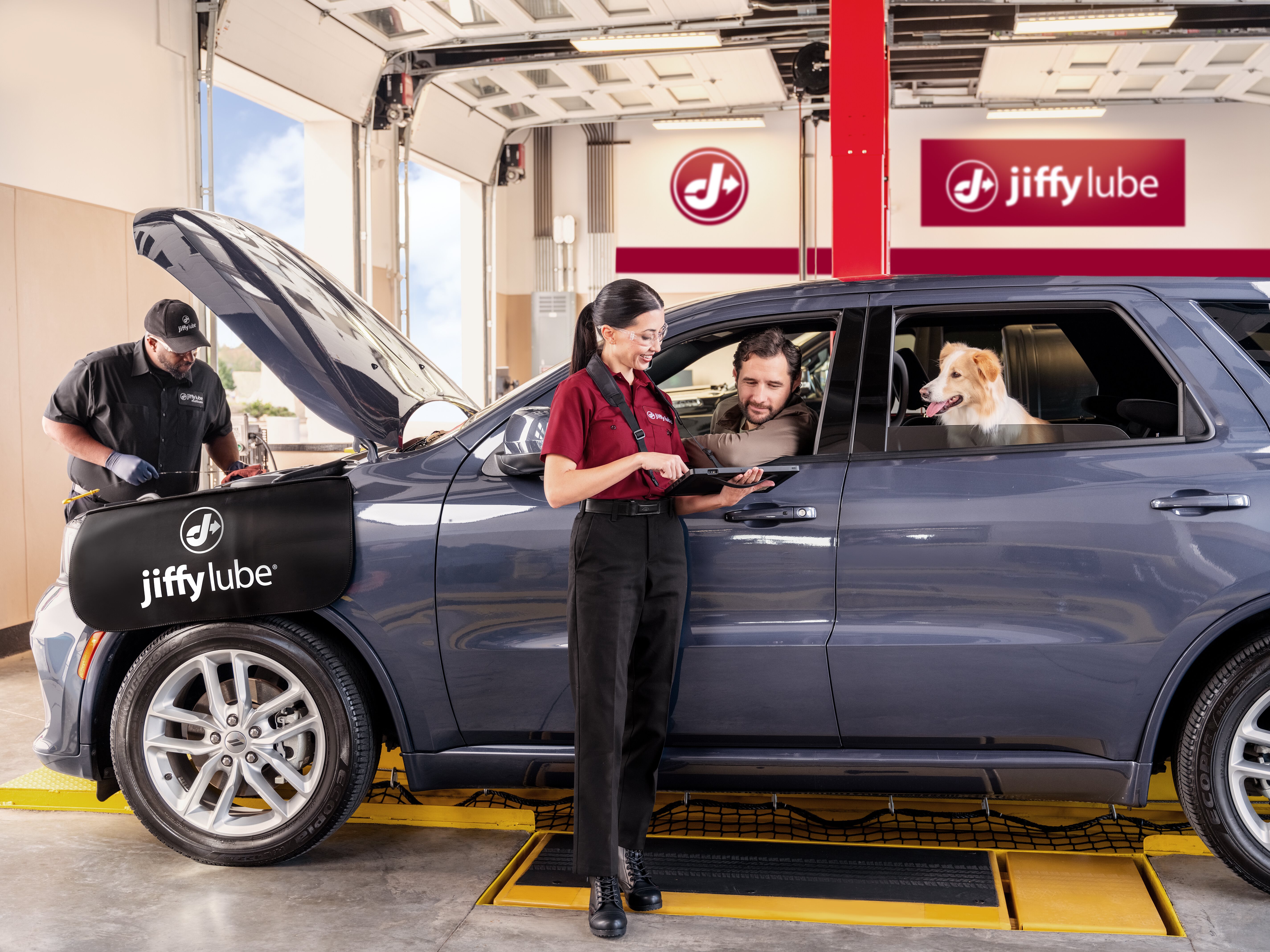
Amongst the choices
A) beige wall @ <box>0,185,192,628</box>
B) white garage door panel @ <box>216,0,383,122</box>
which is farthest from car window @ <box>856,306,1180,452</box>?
white garage door panel @ <box>216,0,383,122</box>

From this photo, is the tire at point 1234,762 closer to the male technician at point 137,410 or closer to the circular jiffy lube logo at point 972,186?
the male technician at point 137,410

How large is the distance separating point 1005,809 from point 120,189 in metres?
6.09

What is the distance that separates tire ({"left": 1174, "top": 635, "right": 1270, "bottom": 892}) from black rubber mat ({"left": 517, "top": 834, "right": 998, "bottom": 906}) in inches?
22.5

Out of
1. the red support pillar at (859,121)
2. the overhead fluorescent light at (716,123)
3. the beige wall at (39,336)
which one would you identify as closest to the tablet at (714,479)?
the red support pillar at (859,121)

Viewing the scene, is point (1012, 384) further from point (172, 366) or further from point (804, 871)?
point (172, 366)

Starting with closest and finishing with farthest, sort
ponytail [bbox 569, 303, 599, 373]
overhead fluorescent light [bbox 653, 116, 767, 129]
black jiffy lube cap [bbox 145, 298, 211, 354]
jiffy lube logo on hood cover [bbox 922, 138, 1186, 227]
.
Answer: ponytail [bbox 569, 303, 599, 373]
black jiffy lube cap [bbox 145, 298, 211, 354]
overhead fluorescent light [bbox 653, 116, 767, 129]
jiffy lube logo on hood cover [bbox 922, 138, 1186, 227]

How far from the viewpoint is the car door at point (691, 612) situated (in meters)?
2.84

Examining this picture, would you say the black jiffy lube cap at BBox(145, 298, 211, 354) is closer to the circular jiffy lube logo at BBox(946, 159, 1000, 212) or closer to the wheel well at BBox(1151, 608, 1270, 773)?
the wheel well at BBox(1151, 608, 1270, 773)

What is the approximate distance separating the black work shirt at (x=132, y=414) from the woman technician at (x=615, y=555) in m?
2.33

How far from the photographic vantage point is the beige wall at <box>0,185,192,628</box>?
599 centimetres

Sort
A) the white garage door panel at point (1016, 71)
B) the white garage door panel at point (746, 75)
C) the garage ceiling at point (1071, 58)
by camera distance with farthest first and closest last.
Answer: the white garage door panel at point (1016, 71) < the white garage door panel at point (746, 75) < the garage ceiling at point (1071, 58)

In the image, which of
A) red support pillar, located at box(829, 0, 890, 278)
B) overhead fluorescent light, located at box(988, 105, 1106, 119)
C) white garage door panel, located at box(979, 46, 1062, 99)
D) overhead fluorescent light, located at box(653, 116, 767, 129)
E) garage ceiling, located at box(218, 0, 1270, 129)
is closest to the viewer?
red support pillar, located at box(829, 0, 890, 278)

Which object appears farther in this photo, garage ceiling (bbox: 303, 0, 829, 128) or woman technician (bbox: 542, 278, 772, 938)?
garage ceiling (bbox: 303, 0, 829, 128)

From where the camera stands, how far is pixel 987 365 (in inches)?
120
